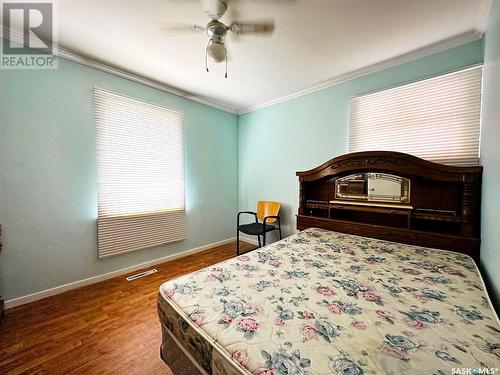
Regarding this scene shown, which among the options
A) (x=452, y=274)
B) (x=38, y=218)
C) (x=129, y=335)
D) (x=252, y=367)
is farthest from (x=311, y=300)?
(x=38, y=218)

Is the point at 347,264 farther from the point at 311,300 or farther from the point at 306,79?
the point at 306,79

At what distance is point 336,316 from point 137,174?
8.86 feet

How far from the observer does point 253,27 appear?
1713 millimetres

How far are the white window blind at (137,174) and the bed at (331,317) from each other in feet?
5.75

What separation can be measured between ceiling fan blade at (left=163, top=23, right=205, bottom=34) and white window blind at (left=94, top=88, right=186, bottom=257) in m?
1.20

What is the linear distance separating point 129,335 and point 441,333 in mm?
1986

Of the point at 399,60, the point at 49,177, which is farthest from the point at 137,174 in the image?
the point at 399,60

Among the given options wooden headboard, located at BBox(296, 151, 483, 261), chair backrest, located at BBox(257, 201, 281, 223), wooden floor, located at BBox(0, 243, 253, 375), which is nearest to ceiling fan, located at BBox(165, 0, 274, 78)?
wooden headboard, located at BBox(296, 151, 483, 261)

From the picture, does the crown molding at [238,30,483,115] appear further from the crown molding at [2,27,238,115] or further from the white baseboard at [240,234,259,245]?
the white baseboard at [240,234,259,245]

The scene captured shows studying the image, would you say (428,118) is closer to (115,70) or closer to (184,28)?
(184,28)

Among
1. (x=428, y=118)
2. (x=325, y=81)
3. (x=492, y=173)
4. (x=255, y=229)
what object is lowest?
(x=255, y=229)

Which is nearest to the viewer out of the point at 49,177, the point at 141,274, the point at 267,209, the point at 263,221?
the point at 49,177

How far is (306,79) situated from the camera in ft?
8.63

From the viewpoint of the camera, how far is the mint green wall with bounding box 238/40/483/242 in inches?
81.0
